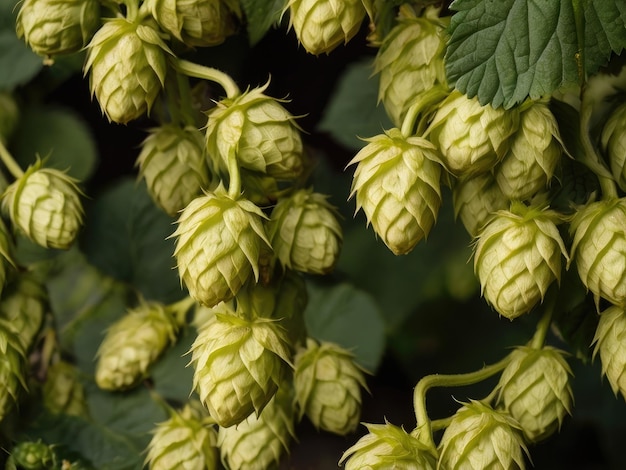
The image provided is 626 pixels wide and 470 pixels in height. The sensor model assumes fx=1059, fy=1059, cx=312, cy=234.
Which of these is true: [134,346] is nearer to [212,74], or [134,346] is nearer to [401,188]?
[212,74]

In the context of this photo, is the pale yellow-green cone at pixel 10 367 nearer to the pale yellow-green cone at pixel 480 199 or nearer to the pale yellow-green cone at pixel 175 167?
the pale yellow-green cone at pixel 175 167

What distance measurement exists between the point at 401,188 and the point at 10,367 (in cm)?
54

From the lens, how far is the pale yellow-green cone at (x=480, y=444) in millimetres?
1086

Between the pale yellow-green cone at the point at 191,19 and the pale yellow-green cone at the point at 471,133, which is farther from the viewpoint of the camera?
the pale yellow-green cone at the point at 191,19

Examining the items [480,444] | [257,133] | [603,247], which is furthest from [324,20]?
[480,444]

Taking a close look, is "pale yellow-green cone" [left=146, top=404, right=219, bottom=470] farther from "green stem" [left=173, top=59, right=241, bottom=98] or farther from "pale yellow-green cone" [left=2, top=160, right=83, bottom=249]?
"green stem" [left=173, top=59, right=241, bottom=98]

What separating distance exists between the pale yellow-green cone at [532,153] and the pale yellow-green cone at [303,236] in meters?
0.21

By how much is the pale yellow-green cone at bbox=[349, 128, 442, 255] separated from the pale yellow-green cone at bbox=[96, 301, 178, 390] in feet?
1.47

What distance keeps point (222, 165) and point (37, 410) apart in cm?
49

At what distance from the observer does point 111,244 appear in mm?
1654

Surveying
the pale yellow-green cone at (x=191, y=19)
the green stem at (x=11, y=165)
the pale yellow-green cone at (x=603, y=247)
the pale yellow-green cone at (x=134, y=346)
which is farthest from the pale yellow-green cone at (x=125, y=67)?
the pale yellow-green cone at (x=603, y=247)

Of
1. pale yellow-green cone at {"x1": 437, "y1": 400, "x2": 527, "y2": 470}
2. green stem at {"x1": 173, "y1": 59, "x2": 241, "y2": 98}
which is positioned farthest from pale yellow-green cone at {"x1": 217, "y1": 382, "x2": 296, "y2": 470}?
green stem at {"x1": 173, "y1": 59, "x2": 241, "y2": 98}

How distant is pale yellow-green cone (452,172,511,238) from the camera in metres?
1.14

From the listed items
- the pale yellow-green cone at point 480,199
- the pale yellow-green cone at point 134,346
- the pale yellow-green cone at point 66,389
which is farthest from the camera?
the pale yellow-green cone at point 66,389
